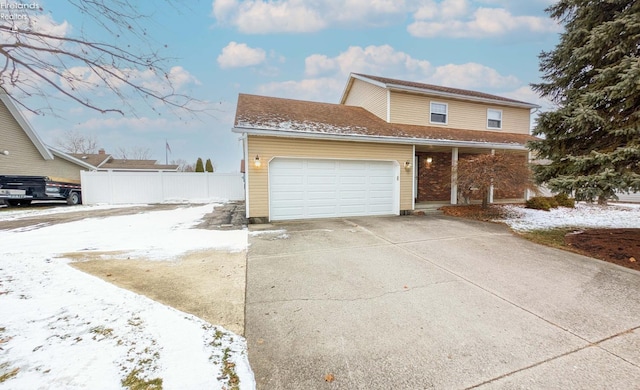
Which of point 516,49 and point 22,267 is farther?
point 516,49

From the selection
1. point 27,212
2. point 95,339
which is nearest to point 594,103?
point 95,339

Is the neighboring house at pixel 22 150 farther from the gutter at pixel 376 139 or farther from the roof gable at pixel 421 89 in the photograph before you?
the roof gable at pixel 421 89

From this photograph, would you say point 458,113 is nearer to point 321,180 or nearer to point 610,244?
point 321,180

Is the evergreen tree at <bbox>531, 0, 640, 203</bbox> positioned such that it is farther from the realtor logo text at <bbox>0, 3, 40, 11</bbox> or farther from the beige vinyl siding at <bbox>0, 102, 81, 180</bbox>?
the beige vinyl siding at <bbox>0, 102, 81, 180</bbox>

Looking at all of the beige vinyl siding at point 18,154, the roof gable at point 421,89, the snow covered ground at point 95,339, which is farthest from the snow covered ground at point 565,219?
the beige vinyl siding at point 18,154

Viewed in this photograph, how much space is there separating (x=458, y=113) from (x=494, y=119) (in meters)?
2.36

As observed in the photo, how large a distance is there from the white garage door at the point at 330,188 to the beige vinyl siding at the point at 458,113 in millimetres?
3158

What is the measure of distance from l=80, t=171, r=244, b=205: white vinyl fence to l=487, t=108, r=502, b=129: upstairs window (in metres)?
13.7

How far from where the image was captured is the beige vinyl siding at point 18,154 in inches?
476

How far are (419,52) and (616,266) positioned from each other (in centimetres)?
1576

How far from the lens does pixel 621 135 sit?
510 cm

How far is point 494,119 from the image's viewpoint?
13.0m

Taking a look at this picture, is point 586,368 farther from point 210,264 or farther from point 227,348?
point 210,264

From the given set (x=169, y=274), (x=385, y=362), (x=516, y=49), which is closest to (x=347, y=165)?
(x=169, y=274)
